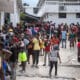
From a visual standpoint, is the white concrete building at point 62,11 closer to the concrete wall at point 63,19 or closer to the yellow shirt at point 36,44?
the concrete wall at point 63,19

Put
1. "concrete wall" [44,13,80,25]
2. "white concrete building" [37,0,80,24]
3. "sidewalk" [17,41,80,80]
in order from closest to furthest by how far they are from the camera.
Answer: "sidewalk" [17,41,80,80]
"concrete wall" [44,13,80,25]
"white concrete building" [37,0,80,24]

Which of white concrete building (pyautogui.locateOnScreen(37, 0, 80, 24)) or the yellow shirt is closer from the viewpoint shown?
the yellow shirt

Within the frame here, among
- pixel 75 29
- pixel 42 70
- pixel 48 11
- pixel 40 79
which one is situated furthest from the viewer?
pixel 48 11

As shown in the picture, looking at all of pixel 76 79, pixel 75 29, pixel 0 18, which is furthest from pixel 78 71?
pixel 75 29

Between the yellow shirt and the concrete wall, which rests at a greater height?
the yellow shirt

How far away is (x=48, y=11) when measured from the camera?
77.8 metres

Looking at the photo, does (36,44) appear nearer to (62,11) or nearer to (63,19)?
(63,19)

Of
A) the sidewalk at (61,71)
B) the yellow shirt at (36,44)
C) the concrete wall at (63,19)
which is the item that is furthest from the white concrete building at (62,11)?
the yellow shirt at (36,44)

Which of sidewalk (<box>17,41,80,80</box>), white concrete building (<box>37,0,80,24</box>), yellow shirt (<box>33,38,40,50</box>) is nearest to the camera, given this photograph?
sidewalk (<box>17,41,80,80</box>)

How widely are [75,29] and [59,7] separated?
4092 centimetres

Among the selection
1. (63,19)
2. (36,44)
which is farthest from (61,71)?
(63,19)

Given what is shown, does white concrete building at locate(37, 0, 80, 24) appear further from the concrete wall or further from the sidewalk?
the sidewalk

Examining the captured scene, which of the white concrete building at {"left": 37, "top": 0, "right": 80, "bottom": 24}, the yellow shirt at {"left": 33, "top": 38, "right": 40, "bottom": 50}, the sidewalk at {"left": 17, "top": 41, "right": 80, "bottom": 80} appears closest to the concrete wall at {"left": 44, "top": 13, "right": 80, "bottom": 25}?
the white concrete building at {"left": 37, "top": 0, "right": 80, "bottom": 24}

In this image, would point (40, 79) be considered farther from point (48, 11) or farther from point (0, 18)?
point (48, 11)
